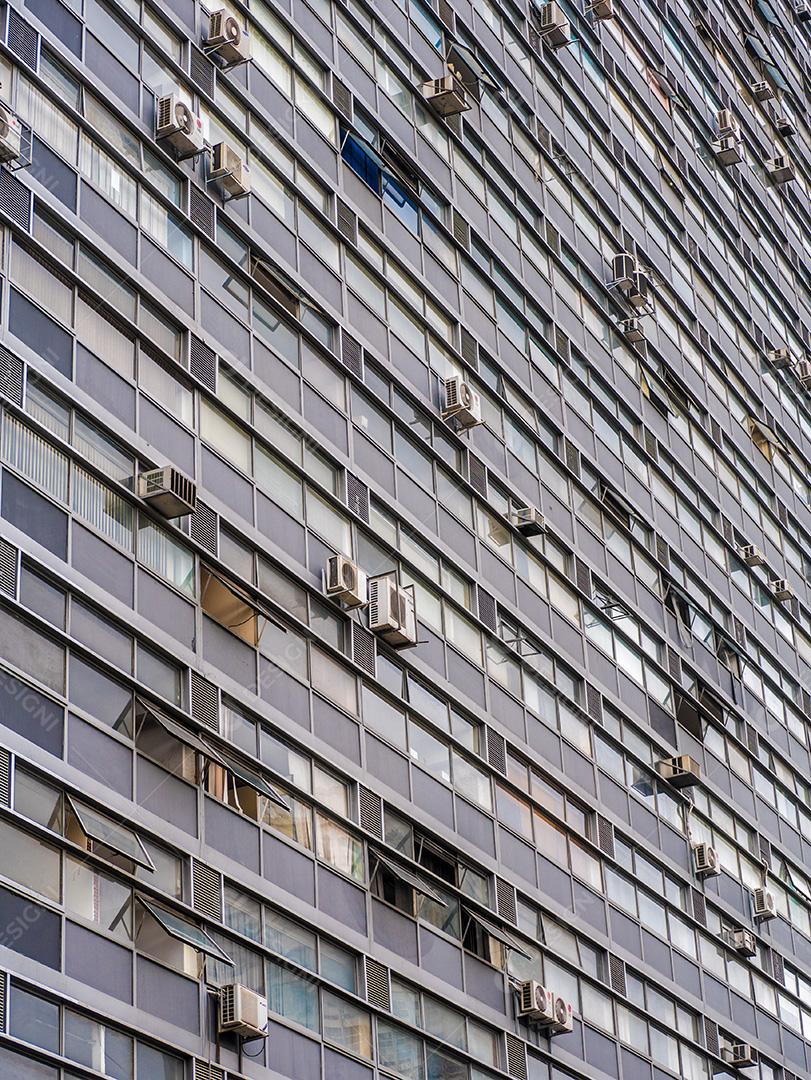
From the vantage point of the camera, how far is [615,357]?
44438 millimetres

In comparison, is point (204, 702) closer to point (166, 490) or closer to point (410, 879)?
point (166, 490)

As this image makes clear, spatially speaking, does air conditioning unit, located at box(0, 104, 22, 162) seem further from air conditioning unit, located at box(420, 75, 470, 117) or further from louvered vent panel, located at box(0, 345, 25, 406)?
air conditioning unit, located at box(420, 75, 470, 117)

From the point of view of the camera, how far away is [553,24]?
4484cm

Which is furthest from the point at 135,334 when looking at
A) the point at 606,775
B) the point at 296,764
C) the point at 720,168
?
the point at 720,168

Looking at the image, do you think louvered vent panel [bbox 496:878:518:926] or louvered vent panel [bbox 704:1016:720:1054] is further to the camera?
louvered vent panel [bbox 704:1016:720:1054]

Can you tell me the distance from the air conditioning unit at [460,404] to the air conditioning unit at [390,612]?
5029 mm

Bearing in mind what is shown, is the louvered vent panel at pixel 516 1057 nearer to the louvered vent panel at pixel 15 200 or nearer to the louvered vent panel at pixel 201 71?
the louvered vent panel at pixel 15 200

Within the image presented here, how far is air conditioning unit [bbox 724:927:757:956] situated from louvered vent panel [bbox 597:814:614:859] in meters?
5.23

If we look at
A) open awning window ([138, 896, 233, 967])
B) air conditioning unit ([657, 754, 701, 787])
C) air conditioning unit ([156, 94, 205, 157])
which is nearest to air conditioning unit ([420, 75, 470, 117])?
air conditioning unit ([156, 94, 205, 157])

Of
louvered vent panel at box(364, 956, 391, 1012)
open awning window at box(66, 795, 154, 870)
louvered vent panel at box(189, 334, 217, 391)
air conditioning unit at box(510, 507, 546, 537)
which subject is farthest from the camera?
air conditioning unit at box(510, 507, 546, 537)

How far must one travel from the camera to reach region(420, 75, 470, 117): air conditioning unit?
38844 mm

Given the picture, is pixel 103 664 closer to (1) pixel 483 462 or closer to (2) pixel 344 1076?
(2) pixel 344 1076

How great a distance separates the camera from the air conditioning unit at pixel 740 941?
4103 cm

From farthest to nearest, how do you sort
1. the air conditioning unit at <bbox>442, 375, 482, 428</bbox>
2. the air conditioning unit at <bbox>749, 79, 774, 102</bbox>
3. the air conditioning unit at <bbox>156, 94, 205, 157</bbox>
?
the air conditioning unit at <bbox>749, 79, 774, 102</bbox> < the air conditioning unit at <bbox>442, 375, 482, 428</bbox> < the air conditioning unit at <bbox>156, 94, 205, 157</bbox>
